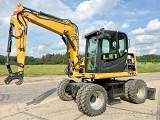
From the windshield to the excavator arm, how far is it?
0.61m

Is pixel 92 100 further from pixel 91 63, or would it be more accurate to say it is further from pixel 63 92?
pixel 63 92

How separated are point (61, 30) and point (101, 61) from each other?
198 cm

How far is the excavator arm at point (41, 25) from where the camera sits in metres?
7.61

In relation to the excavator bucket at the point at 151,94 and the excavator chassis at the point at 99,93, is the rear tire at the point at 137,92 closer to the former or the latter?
the excavator chassis at the point at 99,93

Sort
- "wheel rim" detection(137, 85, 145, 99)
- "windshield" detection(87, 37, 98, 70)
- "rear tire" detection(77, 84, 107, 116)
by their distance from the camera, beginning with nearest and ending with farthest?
"rear tire" detection(77, 84, 107, 116)
"windshield" detection(87, 37, 98, 70)
"wheel rim" detection(137, 85, 145, 99)

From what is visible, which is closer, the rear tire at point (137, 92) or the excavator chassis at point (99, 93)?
the excavator chassis at point (99, 93)

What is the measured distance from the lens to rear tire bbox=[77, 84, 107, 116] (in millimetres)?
6898

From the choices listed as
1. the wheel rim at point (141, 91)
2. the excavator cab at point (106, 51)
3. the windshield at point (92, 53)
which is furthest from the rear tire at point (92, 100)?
the wheel rim at point (141, 91)

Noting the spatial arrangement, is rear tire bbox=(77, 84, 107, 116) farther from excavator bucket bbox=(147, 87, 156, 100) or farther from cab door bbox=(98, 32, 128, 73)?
excavator bucket bbox=(147, 87, 156, 100)

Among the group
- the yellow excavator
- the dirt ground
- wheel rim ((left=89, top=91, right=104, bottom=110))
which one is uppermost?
the yellow excavator

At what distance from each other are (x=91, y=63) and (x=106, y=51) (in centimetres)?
70

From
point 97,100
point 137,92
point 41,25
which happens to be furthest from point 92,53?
point 137,92

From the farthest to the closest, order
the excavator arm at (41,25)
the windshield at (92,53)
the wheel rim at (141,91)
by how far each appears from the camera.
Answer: the wheel rim at (141,91)
the windshield at (92,53)
the excavator arm at (41,25)

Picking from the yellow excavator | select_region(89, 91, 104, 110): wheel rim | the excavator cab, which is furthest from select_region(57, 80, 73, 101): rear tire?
select_region(89, 91, 104, 110): wheel rim
